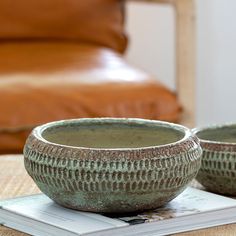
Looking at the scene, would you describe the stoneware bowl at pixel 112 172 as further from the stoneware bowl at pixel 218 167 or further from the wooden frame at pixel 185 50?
the wooden frame at pixel 185 50

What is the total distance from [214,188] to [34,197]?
224 millimetres

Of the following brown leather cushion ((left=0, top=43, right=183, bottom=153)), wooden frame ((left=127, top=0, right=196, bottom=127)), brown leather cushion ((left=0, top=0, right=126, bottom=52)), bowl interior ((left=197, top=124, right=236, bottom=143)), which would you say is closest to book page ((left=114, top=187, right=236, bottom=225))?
A: bowl interior ((left=197, top=124, right=236, bottom=143))

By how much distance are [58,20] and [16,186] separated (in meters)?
1.35

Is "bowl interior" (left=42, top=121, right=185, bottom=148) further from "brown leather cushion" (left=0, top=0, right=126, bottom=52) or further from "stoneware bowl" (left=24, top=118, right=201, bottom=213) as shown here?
"brown leather cushion" (left=0, top=0, right=126, bottom=52)

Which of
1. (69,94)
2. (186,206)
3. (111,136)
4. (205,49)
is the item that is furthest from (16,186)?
(205,49)

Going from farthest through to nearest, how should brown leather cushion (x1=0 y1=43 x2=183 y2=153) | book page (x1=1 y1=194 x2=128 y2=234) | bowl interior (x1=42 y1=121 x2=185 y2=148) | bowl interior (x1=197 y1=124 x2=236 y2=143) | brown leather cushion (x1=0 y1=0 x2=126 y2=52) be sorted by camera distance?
brown leather cushion (x1=0 y1=0 x2=126 y2=52) < brown leather cushion (x1=0 y1=43 x2=183 y2=153) < bowl interior (x1=197 y1=124 x2=236 y2=143) < bowl interior (x1=42 y1=121 x2=185 y2=148) < book page (x1=1 y1=194 x2=128 y2=234)

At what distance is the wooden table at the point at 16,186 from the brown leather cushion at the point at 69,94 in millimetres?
575

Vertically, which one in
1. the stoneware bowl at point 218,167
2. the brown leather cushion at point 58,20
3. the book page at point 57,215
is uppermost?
the stoneware bowl at point 218,167

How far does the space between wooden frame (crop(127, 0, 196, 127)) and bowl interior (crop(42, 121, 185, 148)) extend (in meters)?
1.11

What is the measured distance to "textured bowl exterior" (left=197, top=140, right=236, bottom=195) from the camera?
897 millimetres

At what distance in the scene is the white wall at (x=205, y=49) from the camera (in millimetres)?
2750

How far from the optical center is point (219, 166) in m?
0.91

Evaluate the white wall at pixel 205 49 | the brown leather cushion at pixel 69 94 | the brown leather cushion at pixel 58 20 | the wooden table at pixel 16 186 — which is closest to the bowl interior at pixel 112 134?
the wooden table at pixel 16 186

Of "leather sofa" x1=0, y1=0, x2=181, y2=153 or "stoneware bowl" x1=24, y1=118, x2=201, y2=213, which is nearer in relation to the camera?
"stoneware bowl" x1=24, y1=118, x2=201, y2=213
